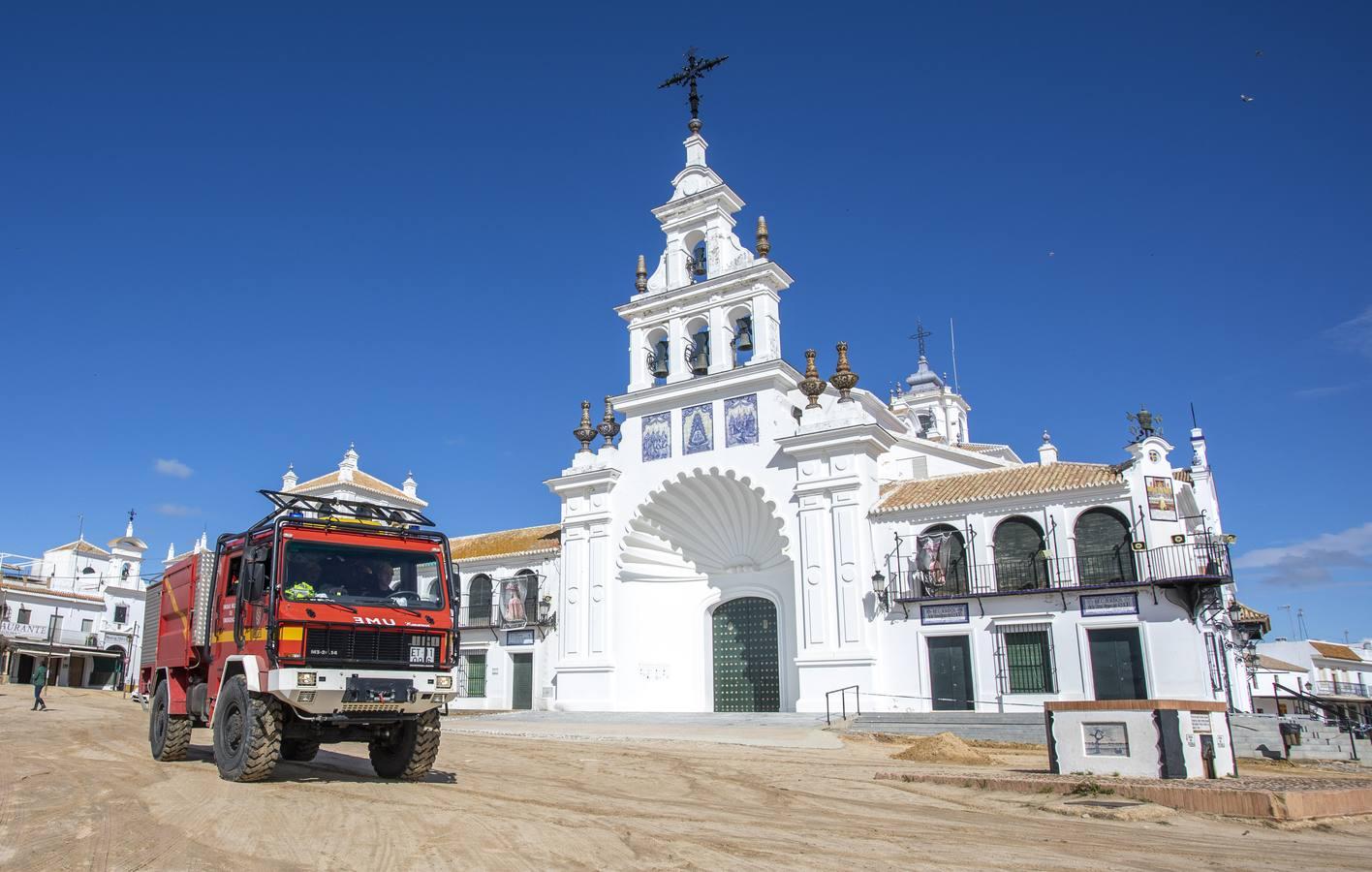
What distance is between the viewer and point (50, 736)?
62.1ft

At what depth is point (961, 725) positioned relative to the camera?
19.9 meters

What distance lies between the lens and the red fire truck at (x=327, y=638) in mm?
10359

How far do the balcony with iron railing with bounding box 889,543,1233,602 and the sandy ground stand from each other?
10628 mm

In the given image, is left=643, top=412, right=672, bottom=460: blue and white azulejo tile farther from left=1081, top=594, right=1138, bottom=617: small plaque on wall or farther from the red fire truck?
the red fire truck

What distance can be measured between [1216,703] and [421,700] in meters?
9.73

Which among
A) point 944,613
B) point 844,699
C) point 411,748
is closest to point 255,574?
point 411,748

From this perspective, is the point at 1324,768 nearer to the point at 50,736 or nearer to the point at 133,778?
the point at 133,778

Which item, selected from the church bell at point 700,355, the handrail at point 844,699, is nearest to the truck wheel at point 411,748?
the handrail at point 844,699

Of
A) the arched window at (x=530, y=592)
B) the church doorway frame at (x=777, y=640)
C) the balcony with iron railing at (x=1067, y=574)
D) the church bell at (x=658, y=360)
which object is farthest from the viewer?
the arched window at (x=530, y=592)

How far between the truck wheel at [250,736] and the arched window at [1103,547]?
17859 millimetres

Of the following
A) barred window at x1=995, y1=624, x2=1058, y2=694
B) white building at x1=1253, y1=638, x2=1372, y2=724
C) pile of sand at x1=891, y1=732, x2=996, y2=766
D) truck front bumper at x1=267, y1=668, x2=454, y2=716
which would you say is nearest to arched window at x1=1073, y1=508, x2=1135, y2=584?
barred window at x1=995, y1=624, x2=1058, y2=694

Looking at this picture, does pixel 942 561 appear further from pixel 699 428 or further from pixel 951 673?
pixel 699 428

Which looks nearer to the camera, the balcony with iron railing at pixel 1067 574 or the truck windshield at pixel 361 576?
the truck windshield at pixel 361 576

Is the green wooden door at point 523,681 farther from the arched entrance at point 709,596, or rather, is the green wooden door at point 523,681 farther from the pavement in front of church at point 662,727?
the arched entrance at point 709,596
